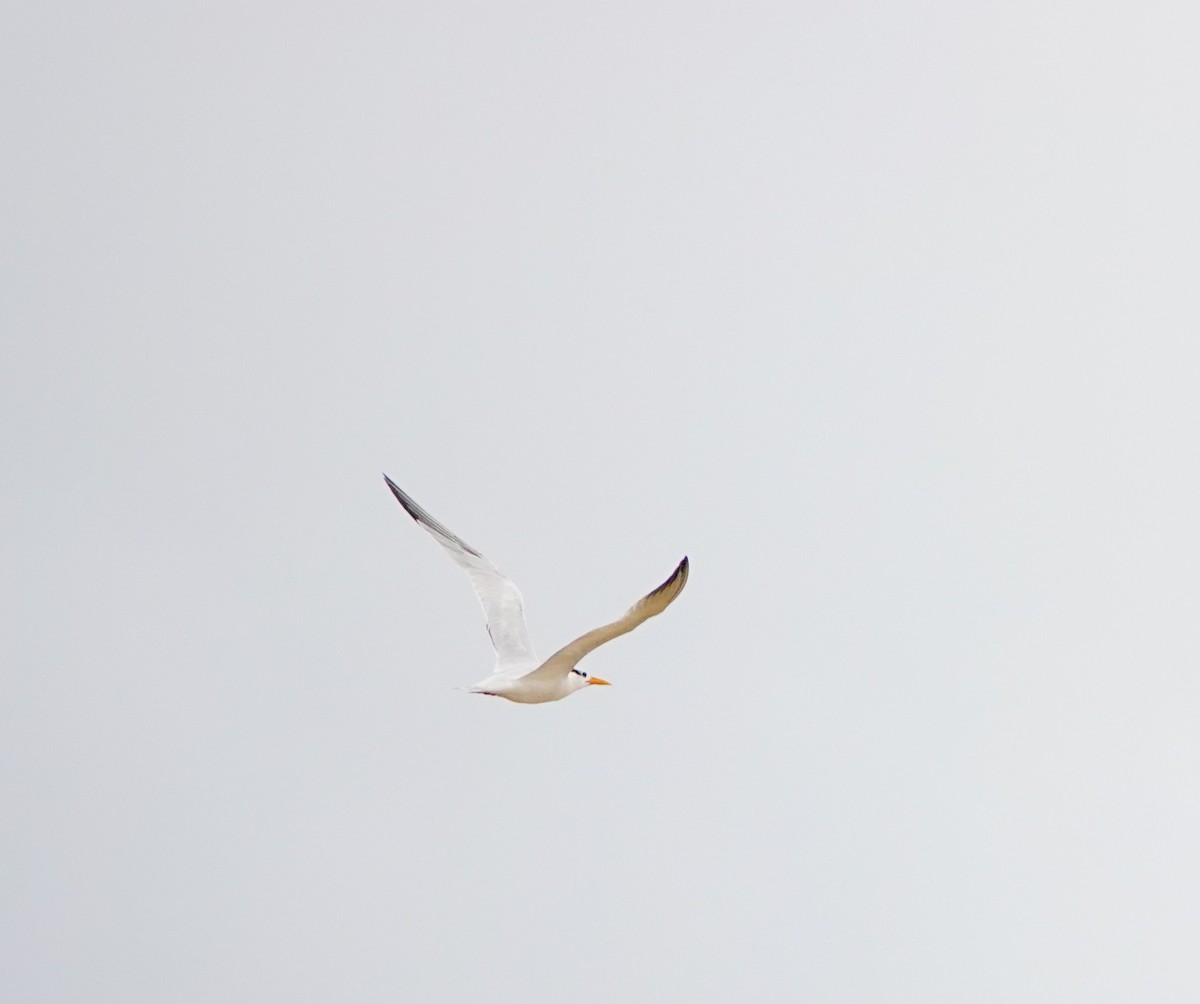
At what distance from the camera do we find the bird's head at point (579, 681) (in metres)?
22.5

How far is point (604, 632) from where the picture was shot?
19.0 m

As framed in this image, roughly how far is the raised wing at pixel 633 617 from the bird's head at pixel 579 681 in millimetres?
2095

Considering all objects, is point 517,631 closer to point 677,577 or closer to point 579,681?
point 579,681

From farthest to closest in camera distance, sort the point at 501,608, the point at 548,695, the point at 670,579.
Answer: the point at 501,608
the point at 548,695
the point at 670,579

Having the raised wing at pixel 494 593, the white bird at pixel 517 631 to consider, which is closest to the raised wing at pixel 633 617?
the white bird at pixel 517 631

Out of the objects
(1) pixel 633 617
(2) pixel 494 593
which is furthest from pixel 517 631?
(1) pixel 633 617

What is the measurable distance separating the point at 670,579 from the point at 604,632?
3.93ft

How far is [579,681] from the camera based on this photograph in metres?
22.7

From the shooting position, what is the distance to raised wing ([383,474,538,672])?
23734 mm

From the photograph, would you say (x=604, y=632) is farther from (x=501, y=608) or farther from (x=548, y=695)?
(x=501, y=608)

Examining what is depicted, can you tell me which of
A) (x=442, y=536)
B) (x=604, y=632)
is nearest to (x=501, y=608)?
(x=442, y=536)

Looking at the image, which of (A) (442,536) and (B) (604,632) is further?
(A) (442,536)

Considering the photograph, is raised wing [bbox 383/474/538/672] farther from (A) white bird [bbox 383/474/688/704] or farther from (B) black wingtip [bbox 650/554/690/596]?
(B) black wingtip [bbox 650/554/690/596]

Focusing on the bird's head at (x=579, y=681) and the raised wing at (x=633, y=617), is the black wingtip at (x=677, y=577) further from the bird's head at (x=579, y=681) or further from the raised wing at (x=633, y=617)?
the bird's head at (x=579, y=681)
